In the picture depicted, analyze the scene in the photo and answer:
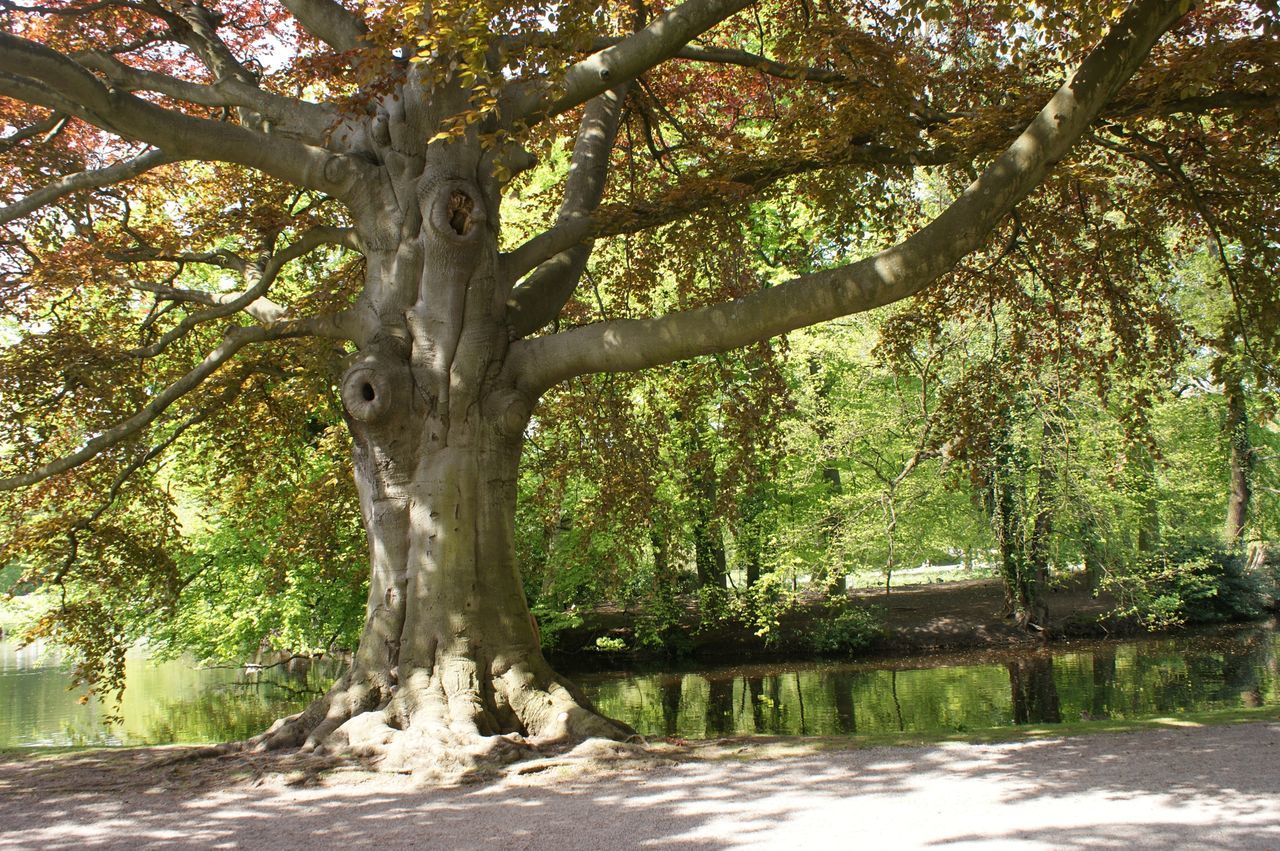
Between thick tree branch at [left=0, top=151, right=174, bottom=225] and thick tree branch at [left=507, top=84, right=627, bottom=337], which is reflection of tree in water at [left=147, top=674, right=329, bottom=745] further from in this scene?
thick tree branch at [left=507, top=84, right=627, bottom=337]

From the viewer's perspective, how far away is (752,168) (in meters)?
9.57

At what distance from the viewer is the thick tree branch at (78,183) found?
7.51 meters

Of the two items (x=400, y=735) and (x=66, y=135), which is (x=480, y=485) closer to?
(x=400, y=735)

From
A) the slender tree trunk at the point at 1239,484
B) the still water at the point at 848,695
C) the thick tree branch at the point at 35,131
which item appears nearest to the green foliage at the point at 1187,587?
the slender tree trunk at the point at 1239,484

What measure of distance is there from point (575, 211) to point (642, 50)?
2.44 meters

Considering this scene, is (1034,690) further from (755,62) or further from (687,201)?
(755,62)

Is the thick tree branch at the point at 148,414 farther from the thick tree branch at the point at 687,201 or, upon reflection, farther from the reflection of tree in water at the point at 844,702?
the reflection of tree in water at the point at 844,702

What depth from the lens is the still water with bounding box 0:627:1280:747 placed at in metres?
13.2

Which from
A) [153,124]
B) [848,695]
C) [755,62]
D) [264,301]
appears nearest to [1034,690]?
[848,695]

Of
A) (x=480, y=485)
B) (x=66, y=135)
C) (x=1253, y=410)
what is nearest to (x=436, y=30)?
(x=480, y=485)

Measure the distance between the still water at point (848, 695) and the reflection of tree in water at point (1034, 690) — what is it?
0.08 feet

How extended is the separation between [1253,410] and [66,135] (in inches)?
982

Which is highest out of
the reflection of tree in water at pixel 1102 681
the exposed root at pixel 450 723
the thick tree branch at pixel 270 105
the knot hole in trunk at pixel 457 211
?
the thick tree branch at pixel 270 105

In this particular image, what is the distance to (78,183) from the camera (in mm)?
7906
